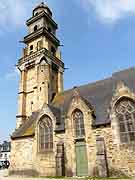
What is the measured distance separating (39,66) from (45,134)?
11.0m

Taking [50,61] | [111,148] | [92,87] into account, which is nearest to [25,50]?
[50,61]

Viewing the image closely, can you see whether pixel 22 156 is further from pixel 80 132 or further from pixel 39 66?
pixel 39 66

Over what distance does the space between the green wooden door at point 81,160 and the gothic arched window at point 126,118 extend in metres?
3.33

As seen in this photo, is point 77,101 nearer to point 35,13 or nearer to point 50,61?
point 50,61

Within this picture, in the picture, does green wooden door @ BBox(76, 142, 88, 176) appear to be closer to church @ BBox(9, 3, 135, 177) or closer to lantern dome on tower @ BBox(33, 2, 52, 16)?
church @ BBox(9, 3, 135, 177)

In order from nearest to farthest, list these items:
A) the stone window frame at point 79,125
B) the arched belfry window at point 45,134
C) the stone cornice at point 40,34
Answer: the stone window frame at point 79,125, the arched belfry window at point 45,134, the stone cornice at point 40,34

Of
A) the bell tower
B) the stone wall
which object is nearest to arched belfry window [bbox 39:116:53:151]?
the stone wall

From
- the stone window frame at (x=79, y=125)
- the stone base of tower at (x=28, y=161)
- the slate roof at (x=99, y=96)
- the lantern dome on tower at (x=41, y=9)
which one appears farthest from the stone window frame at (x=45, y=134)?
the lantern dome on tower at (x=41, y=9)

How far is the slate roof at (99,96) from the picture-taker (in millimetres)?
16297

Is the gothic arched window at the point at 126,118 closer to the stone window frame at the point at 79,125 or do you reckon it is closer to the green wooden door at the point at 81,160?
the stone window frame at the point at 79,125

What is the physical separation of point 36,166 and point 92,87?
31.8ft

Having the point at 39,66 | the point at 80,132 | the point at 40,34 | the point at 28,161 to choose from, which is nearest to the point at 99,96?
the point at 80,132

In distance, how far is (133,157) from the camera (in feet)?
43.2

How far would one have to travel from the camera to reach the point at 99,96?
1845 cm
